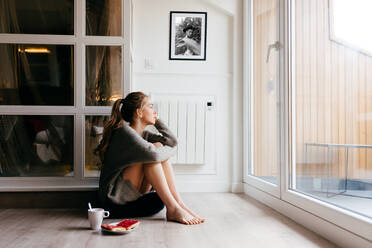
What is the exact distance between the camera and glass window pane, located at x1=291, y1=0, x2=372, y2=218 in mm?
1516

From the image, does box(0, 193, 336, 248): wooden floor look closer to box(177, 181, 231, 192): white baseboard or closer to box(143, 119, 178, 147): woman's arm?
box(143, 119, 178, 147): woman's arm

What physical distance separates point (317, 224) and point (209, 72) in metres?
1.82

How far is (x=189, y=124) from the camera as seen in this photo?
318 centimetres


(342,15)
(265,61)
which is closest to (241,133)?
(265,61)

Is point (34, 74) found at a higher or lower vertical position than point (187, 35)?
lower

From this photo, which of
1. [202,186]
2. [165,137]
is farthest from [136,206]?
[202,186]

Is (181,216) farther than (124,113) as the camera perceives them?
No

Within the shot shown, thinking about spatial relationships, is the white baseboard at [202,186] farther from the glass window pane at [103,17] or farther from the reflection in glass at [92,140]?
the glass window pane at [103,17]

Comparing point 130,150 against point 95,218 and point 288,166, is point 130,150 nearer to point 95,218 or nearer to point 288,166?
point 95,218

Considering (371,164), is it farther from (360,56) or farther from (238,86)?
(238,86)

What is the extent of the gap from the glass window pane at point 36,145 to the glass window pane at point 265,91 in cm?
151

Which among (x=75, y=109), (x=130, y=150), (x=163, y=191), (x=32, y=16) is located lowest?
(x=163, y=191)

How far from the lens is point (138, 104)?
2.26 meters

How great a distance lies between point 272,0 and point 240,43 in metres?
0.68
